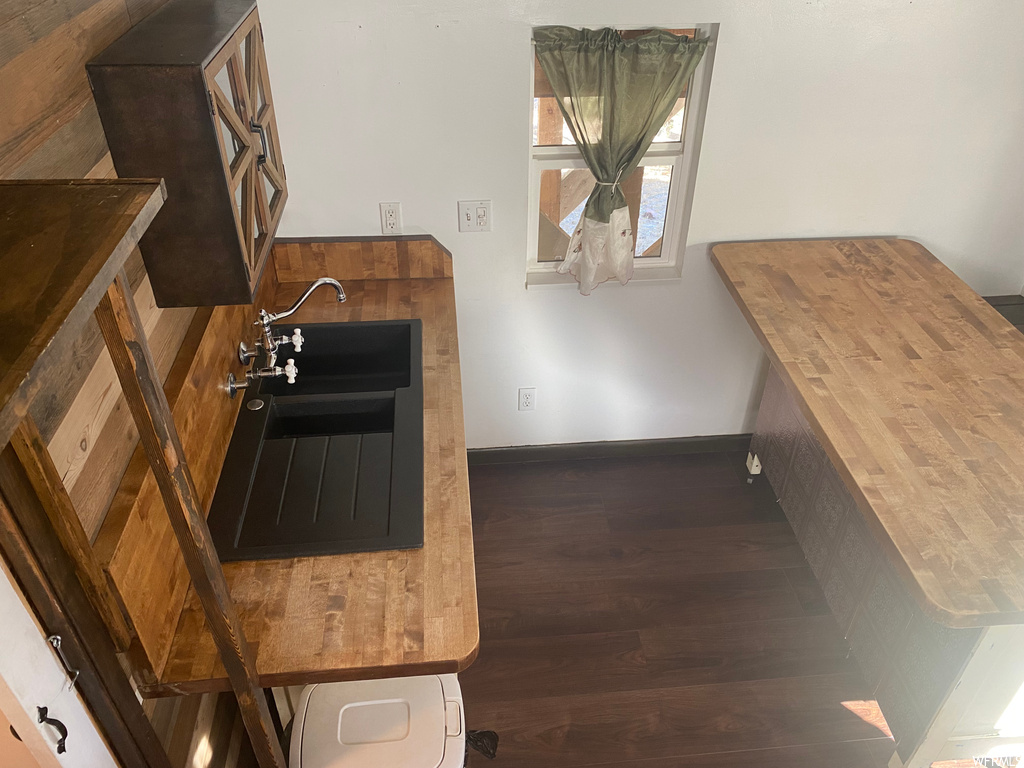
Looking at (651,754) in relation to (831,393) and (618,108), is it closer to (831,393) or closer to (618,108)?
(831,393)

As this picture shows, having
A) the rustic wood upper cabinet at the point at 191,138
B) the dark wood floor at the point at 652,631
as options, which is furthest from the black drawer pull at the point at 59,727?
the dark wood floor at the point at 652,631

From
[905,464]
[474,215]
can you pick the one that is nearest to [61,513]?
[905,464]

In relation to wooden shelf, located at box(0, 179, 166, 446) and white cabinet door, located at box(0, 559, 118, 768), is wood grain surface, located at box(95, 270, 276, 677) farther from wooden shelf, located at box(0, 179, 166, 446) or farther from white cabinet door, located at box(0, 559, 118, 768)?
wooden shelf, located at box(0, 179, 166, 446)

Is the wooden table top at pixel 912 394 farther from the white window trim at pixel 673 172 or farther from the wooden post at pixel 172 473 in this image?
the wooden post at pixel 172 473

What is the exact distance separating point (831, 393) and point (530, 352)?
119 centimetres

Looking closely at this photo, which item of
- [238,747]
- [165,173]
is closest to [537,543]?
[238,747]

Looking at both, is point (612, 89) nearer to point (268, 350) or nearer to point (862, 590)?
point (268, 350)

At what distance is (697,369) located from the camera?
3000 mm

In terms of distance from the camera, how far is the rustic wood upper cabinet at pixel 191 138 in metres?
1.27

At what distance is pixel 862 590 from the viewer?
7.19 feet

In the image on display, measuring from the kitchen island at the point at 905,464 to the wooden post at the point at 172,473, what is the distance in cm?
128

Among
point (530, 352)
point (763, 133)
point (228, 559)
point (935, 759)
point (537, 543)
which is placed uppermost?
point (763, 133)

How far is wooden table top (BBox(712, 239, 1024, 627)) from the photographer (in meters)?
1.53

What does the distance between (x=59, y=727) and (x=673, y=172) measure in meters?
2.35
